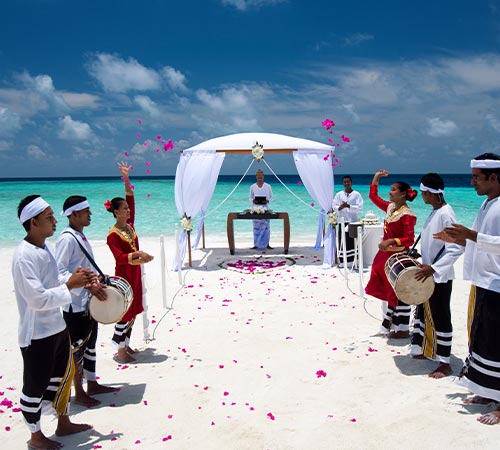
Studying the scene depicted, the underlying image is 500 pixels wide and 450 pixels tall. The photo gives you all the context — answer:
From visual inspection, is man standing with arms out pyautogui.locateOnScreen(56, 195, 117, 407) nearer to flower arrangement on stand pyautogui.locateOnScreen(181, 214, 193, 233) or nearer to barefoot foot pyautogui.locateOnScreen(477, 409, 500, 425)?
barefoot foot pyautogui.locateOnScreen(477, 409, 500, 425)

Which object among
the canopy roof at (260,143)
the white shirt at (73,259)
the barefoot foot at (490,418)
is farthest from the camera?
the canopy roof at (260,143)

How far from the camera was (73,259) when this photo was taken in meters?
3.88

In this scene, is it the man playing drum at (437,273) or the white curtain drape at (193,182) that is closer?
the man playing drum at (437,273)

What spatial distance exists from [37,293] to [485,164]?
3.24m

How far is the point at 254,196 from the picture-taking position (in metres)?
11.9

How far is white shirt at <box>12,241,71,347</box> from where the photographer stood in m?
3.02

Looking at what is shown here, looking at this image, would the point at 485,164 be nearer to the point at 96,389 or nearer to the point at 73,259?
the point at 73,259

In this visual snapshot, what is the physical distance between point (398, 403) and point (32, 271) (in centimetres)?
297

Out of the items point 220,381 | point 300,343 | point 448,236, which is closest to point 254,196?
point 300,343

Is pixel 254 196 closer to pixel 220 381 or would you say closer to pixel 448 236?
pixel 220 381

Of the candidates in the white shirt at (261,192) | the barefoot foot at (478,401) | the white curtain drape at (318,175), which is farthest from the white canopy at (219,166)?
the barefoot foot at (478,401)

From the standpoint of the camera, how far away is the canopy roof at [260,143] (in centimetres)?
1056

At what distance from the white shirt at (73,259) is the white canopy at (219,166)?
6444 mm

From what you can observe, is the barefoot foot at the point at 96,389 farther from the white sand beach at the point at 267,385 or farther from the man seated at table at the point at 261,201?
the man seated at table at the point at 261,201
